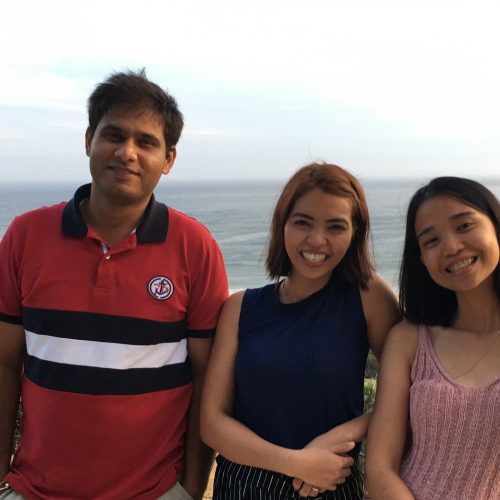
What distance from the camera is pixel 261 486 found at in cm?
252

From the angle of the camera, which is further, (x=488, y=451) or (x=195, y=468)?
(x=195, y=468)

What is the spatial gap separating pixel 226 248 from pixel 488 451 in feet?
124

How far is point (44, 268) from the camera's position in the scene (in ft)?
8.64

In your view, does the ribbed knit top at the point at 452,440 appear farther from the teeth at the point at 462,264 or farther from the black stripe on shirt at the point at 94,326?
the black stripe on shirt at the point at 94,326

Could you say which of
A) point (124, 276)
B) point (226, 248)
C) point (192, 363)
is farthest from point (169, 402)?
point (226, 248)

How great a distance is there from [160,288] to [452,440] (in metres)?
1.43

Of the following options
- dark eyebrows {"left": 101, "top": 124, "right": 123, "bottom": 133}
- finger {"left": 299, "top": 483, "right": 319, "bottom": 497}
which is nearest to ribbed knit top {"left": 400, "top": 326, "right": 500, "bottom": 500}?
finger {"left": 299, "top": 483, "right": 319, "bottom": 497}

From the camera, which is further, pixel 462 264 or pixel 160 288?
pixel 160 288

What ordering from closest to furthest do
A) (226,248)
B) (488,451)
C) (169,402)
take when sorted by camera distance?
1. (488,451)
2. (169,402)
3. (226,248)

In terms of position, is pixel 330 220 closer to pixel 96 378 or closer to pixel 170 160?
pixel 170 160

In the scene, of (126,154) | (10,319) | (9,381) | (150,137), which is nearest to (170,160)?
(150,137)

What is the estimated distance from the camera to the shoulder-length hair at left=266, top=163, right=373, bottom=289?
8.89 feet

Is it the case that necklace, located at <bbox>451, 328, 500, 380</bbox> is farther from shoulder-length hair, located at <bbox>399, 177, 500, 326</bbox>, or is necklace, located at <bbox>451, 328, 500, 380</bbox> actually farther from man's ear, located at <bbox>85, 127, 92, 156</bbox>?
man's ear, located at <bbox>85, 127, 92, 156</bbox>

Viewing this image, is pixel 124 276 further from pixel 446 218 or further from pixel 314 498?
pixel 446 218
